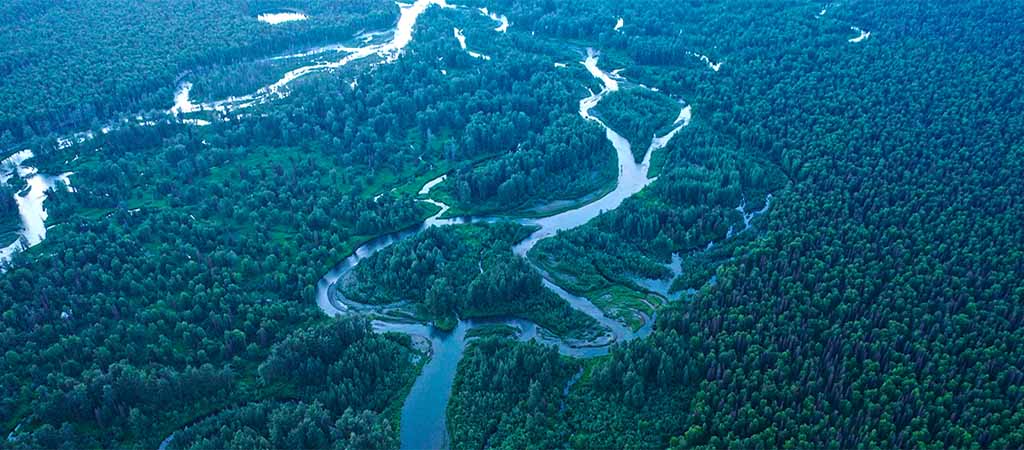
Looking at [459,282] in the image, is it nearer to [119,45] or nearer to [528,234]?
[528,234]

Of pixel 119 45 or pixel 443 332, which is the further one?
pixel 119 45

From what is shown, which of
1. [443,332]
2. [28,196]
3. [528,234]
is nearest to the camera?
[443,332]

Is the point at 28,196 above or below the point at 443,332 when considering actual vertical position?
above

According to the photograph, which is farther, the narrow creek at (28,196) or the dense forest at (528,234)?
the narrow creek at (28,196)

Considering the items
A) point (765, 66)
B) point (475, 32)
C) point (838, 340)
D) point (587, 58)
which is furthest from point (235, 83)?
point (838, 340)

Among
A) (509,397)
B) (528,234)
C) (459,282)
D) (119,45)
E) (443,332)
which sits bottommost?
(443,332)

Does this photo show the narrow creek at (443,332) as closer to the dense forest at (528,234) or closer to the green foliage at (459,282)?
the dense forest at (528,234)

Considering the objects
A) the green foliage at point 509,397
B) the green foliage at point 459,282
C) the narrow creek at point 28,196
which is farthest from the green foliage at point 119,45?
the green foliage at point 509,397

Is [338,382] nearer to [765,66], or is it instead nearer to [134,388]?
[134,388]

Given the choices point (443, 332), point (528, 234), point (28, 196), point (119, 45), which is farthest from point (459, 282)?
point (119, 45)

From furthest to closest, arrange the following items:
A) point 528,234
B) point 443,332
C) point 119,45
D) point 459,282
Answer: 1. point 119,45
2. point 528,234
3. point 459,282
4. point 443,332
